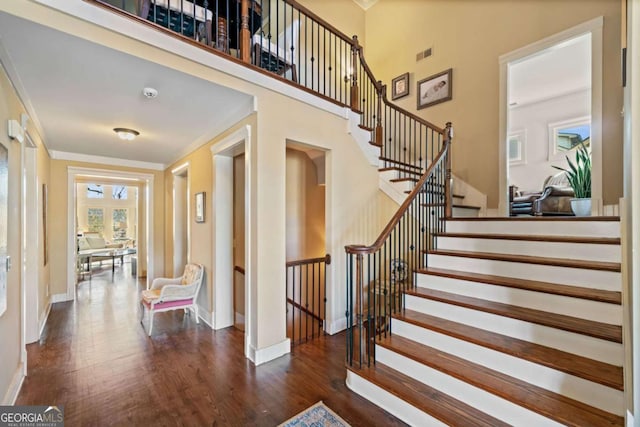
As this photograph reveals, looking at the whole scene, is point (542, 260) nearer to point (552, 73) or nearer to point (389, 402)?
point (389, 402)

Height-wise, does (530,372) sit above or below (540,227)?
below

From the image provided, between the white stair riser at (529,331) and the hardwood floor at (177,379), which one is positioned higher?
the white stair riser at (529,331)

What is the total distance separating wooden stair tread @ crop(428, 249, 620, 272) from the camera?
1985 mm

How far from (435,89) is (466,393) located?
4533mm

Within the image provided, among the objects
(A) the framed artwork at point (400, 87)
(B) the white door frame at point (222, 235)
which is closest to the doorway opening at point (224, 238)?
(B) the white door frame at point (222, 235)

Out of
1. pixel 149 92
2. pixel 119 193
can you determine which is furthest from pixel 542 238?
pixel 119 193

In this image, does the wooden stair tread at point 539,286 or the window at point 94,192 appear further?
the window at point 94,192

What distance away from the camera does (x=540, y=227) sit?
2.63m

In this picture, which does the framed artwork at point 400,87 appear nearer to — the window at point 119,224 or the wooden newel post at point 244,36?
the wooden newel post at point 244,36

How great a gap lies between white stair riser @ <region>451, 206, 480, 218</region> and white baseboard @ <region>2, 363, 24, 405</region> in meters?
4.50

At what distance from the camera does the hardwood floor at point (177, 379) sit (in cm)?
194

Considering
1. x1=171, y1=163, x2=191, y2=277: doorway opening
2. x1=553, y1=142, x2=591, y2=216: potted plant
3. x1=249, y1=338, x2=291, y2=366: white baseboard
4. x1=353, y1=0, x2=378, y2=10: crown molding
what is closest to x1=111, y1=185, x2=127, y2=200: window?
x1=171, y1=163, x2=191, y2=277: doorway opening

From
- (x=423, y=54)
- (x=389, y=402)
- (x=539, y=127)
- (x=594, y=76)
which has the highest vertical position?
(x=423, y=54)

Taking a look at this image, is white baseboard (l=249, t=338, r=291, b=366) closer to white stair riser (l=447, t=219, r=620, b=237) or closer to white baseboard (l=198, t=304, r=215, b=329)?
white baseboard (l=198, t=304, r=215, b=329)
